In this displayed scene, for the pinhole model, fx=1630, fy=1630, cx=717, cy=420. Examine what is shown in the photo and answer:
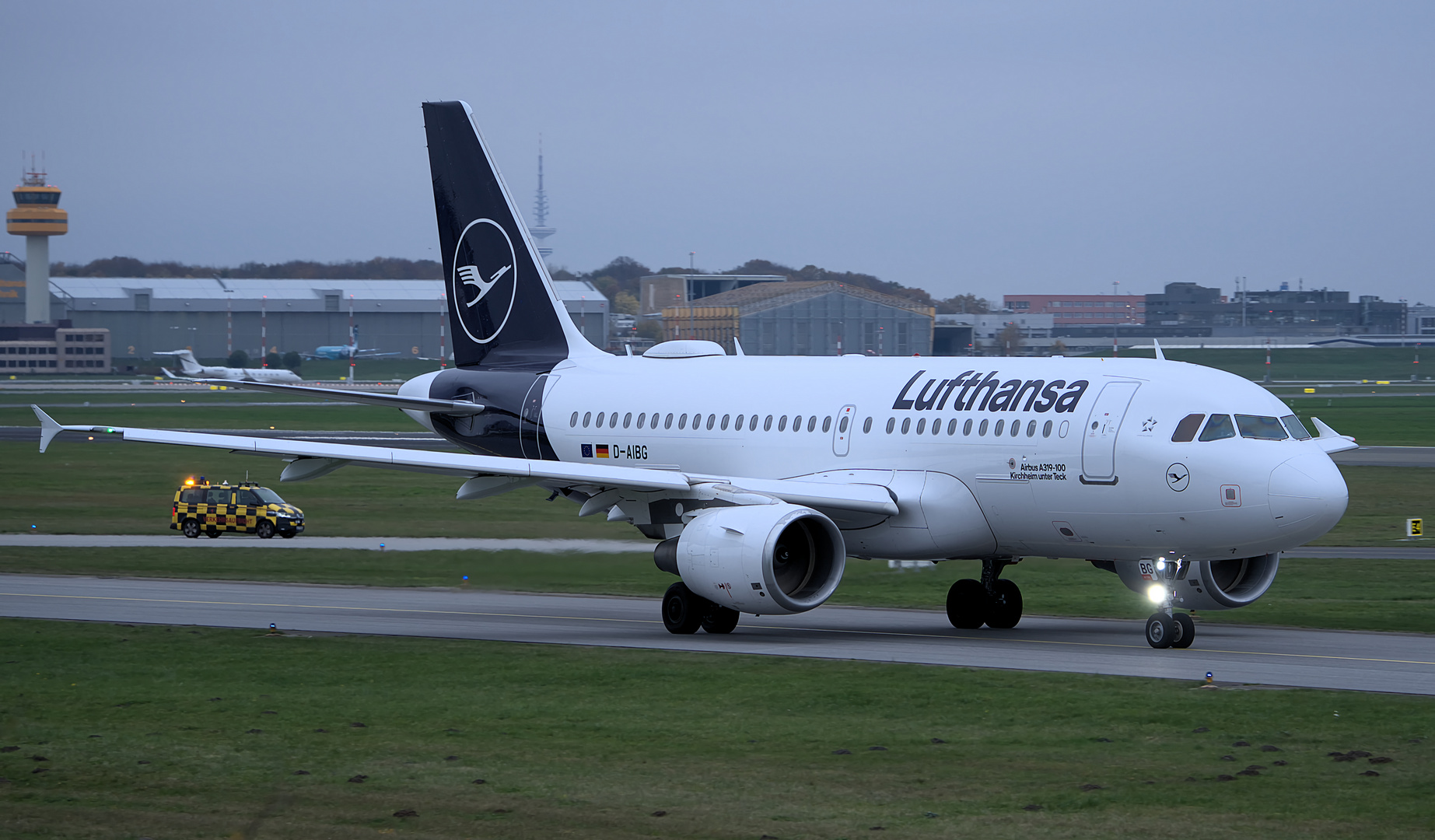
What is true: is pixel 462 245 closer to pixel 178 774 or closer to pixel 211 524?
pixel 211 524

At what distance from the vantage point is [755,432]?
3262 centimetres

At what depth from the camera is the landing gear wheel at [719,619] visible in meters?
30.0

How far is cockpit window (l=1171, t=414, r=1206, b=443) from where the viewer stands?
26.6 meters

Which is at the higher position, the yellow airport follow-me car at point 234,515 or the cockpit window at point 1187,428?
the cockpit window at point 1187,428

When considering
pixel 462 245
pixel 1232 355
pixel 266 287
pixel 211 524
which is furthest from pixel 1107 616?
pixel 266 287

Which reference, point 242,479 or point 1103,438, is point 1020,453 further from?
point 242,479

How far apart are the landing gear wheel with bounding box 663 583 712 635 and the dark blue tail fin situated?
32.4 ft

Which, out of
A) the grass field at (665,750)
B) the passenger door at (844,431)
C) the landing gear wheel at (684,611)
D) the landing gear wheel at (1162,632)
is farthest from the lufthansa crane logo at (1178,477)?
the landing gear wheel at (684,611)

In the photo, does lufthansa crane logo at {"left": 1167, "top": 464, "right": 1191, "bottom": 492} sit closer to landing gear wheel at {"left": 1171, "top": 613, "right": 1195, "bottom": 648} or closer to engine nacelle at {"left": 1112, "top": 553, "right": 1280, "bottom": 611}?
landing gear wheel at {"left": 1171, "top": 613, "right": 1195, "bottom": 648}

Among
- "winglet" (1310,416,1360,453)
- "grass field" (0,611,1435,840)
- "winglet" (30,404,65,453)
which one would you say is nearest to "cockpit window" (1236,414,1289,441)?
"winglet" (1310,416,1360,453)

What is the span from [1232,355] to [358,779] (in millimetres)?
131851

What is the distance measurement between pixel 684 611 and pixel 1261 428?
10.6m

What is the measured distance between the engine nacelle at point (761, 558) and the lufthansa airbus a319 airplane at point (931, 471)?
41 millimetres

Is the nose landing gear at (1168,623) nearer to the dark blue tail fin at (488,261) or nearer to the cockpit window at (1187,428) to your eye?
the cockpit window at (1187,428)
